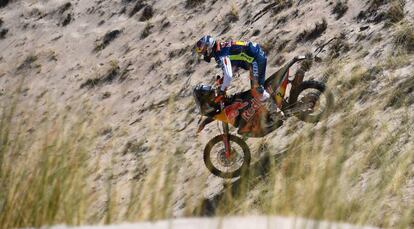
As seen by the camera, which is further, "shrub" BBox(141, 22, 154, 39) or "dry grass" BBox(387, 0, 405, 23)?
"shrub" BBox(141, 22, 154, 39)

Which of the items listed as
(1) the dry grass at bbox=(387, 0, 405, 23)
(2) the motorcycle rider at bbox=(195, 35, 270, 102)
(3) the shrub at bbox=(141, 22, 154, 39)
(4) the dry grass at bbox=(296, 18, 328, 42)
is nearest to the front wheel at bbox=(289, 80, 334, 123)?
(2) the motorcycle rider at bbox=(195, 35, 270, 102)

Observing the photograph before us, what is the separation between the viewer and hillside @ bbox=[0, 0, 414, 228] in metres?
3.82

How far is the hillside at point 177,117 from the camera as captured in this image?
→ 382 centimetres

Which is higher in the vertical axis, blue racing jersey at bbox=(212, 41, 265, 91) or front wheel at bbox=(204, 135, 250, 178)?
blue racing jersey at bbox=(212, 41, 265, 91)

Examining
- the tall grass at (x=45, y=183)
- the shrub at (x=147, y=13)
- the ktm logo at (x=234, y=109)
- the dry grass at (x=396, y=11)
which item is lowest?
the shrub at (x=147, y=13)

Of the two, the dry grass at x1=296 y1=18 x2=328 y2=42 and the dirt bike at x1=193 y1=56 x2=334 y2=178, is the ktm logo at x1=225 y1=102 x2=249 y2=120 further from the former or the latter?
the dry grass at x1=296 y1=18 x2=328 y2=42

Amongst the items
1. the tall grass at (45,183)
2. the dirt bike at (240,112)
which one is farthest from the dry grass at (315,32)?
the tall grass at (45,183)

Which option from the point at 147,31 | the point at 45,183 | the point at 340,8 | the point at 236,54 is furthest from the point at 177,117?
the point at 45,183

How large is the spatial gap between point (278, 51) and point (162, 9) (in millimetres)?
6192

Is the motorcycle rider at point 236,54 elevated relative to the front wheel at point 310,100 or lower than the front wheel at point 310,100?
elevated

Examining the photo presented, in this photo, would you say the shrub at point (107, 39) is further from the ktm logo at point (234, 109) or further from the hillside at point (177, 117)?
the ktm logo at point (234, 109)

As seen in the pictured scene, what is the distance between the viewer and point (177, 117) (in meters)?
13.4

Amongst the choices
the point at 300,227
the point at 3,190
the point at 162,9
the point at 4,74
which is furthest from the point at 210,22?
the point at 300,227

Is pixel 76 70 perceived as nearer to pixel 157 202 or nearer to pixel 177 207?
pixel 177 207
